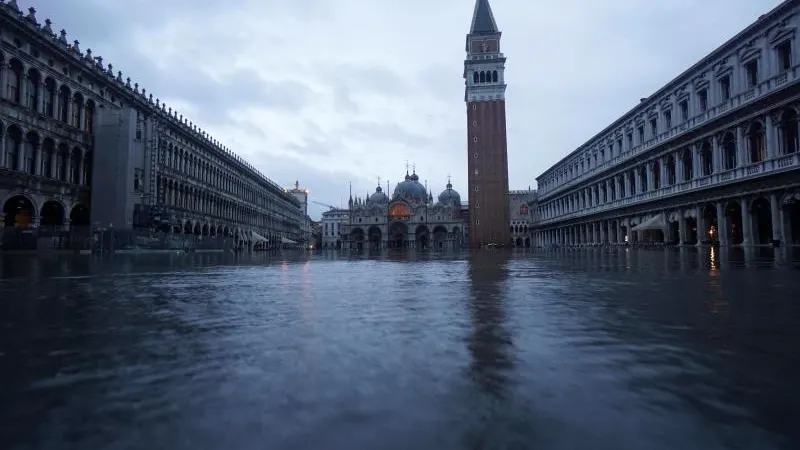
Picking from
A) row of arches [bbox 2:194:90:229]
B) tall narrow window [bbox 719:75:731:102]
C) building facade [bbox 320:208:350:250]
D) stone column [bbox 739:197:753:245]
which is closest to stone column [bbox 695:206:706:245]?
stone column [bbox 739:197:753:245]

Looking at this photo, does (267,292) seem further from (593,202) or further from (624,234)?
(593,202)

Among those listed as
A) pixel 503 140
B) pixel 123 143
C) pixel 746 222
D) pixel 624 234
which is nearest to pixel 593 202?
pixel 624 234

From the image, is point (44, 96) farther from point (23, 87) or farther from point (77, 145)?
point (77, 145)

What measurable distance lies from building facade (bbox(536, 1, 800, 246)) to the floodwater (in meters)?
29.3

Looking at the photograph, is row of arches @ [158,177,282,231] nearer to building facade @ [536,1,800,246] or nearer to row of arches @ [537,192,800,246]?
row of arches @ [537,192,800,246]

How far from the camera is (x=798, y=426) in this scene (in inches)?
70.5

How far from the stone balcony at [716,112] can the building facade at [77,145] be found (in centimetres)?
3679

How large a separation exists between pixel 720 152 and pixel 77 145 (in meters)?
44.7

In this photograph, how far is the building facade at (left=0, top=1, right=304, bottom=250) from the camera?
92.7 feet

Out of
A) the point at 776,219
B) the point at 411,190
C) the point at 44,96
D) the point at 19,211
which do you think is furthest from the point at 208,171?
the point at 411,190

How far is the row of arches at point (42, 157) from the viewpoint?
28.2m

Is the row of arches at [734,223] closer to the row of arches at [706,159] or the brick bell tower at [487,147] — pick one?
the row of arches at [706,159]

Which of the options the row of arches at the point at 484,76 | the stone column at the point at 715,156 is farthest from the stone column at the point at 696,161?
the row of arches at the point at 484,76

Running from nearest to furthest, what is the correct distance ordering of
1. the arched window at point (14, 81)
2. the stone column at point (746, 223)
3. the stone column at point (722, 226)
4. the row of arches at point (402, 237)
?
the arched window at point (14, 81) < the stone column at point (746, 223) < the stone column at point (722, 226) < the row of arches at point (402, 237)
